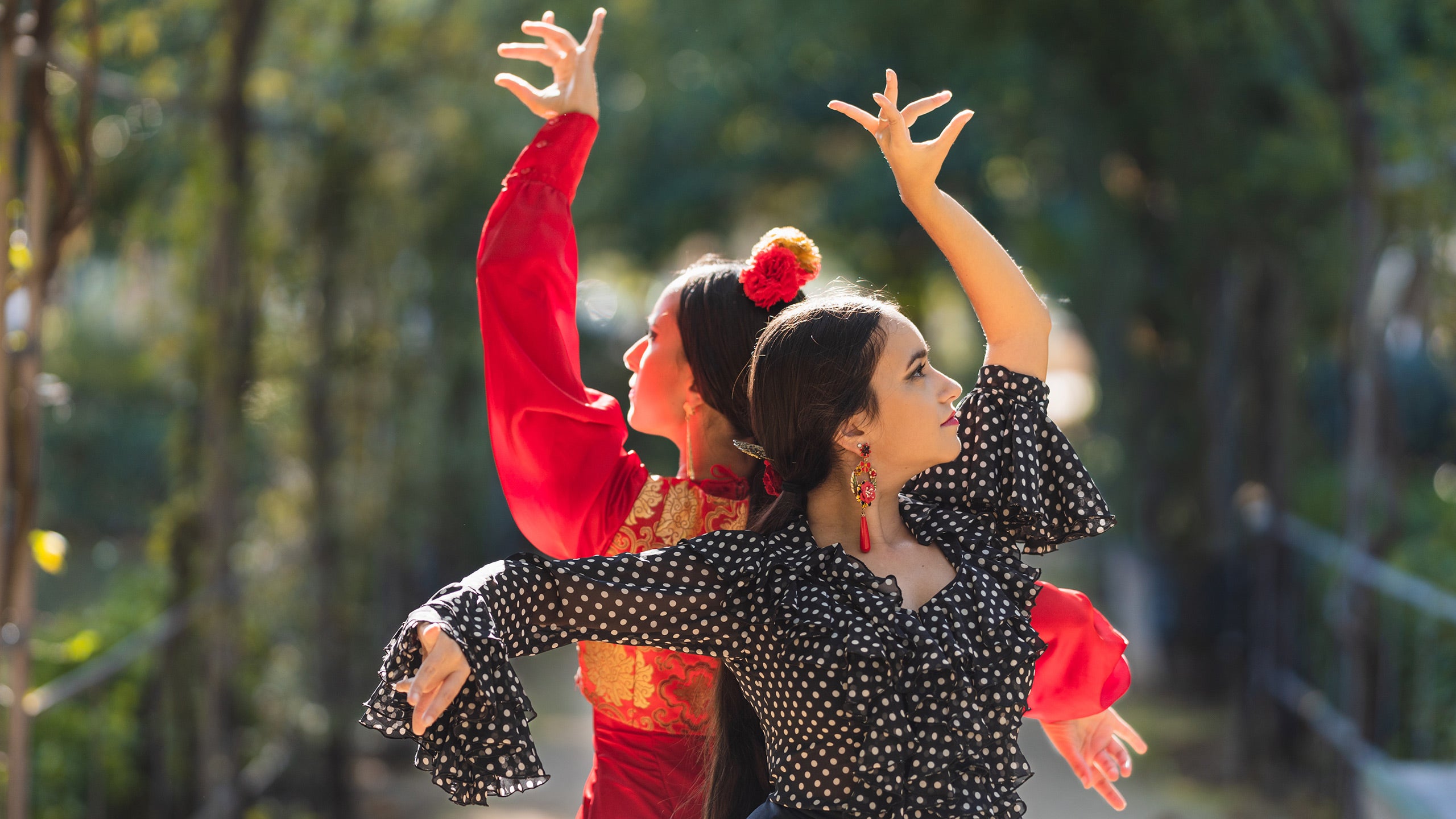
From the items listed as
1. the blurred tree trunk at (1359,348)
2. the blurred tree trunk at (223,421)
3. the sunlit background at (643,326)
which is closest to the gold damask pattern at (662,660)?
the sunlit background at (643,326)

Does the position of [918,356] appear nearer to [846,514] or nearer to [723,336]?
[846,514]

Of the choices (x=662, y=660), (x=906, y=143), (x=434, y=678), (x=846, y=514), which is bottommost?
(x=662, y=660)

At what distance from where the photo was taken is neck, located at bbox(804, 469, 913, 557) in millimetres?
1692

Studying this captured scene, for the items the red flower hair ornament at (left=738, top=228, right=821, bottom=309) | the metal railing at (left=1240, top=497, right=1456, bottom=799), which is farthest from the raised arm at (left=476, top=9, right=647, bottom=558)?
the metal railing at (left=1240, top=497, right=1456, bottom=799)

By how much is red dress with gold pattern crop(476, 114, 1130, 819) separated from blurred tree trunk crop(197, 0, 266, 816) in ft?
6.99

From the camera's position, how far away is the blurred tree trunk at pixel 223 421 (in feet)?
12.5

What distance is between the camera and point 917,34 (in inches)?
268

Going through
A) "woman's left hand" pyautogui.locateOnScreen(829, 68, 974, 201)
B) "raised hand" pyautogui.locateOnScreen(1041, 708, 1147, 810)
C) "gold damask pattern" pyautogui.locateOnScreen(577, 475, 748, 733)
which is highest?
→ "woman's left hand" pyautogui.locateOnScreen(829, 68, 974, 201)

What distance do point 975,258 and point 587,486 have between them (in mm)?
603

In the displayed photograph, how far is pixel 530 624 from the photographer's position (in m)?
1.52

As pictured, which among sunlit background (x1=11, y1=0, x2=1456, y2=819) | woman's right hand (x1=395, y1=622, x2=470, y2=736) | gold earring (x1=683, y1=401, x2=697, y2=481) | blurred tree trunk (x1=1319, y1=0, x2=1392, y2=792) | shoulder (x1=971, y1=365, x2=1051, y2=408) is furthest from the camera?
blurred tree trunk (x1=1319, y1=0, x2=1392, y2=792)

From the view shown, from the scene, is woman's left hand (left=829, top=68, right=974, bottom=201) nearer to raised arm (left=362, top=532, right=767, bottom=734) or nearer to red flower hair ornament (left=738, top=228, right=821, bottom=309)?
red flower hair ornament (left=738, top=228, right=821, bottom=309)

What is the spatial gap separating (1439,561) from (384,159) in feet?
12.4

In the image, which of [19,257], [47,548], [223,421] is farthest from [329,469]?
[19,257]
